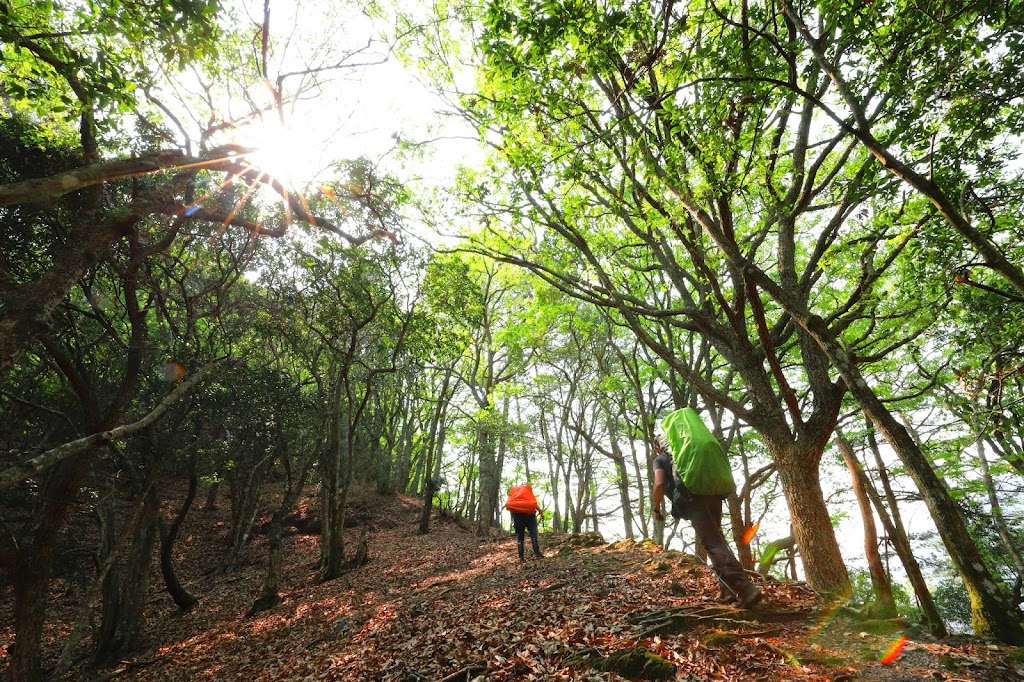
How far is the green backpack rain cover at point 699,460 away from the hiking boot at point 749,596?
3.34 ft

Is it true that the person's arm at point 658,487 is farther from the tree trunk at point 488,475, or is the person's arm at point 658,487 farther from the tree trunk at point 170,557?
the tree trunk at point 488,475

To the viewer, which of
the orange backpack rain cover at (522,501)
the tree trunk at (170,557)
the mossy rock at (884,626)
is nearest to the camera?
the mossy rock at (884,626)

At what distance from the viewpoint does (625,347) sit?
56.8 feet

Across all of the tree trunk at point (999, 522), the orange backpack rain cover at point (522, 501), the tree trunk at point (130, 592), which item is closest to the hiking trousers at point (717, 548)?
the orange backpack rain cover at point (522, 501)

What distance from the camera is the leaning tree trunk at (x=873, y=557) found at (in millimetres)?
4648

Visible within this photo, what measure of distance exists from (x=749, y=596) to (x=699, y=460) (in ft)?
5.09

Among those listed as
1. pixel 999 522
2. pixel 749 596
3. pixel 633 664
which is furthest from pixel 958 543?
pixel 999 522

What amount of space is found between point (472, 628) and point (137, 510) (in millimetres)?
7347

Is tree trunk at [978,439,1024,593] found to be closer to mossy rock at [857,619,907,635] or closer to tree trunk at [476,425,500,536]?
mossy rock at [857,619,907,635]

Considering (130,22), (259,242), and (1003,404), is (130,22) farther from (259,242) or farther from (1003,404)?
(1003,404)

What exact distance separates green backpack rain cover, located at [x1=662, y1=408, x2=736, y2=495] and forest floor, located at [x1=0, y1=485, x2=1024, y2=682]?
1.35m

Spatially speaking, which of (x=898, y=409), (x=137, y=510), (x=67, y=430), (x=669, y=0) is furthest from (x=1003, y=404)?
(x=67, y=430)

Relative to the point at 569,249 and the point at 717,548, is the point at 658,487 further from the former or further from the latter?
the point at 569,249

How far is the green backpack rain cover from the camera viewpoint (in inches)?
203
